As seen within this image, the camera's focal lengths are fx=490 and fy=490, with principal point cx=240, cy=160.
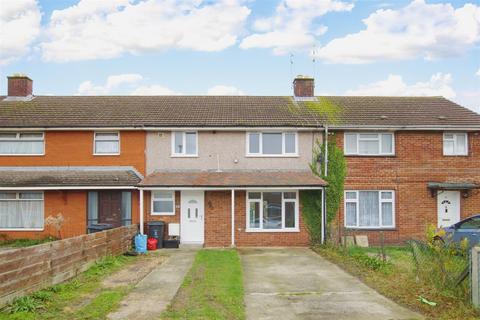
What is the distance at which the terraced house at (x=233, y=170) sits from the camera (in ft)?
64.3

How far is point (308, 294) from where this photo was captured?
34.2ft

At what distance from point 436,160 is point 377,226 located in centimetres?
368

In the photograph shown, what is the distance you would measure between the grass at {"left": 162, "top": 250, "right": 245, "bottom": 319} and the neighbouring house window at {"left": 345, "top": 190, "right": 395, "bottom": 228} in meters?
6.81

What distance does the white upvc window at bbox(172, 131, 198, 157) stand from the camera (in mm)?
20222

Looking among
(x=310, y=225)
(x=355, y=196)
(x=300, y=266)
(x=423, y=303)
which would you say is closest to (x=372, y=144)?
(x=355, y=196)

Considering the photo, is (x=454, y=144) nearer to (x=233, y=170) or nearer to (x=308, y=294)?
(x=233, y=170)

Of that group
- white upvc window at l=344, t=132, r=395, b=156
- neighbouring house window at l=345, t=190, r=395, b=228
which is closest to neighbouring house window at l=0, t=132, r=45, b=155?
white upvc window at l=344, t=132, r=395, b=156

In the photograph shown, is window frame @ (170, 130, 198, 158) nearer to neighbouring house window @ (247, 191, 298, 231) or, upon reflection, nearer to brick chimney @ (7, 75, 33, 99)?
neighbouring house window @ (247, 191, 298, 231)

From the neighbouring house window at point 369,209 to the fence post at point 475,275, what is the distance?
37.1ft

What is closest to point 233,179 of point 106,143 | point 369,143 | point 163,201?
point 163,201

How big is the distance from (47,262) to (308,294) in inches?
221

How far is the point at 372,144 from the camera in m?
20.4

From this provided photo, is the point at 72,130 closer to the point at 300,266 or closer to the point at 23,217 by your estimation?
the point at 23,217

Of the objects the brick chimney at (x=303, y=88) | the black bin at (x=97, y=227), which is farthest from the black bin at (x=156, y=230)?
the brick chimney at (x=303, y=88)
